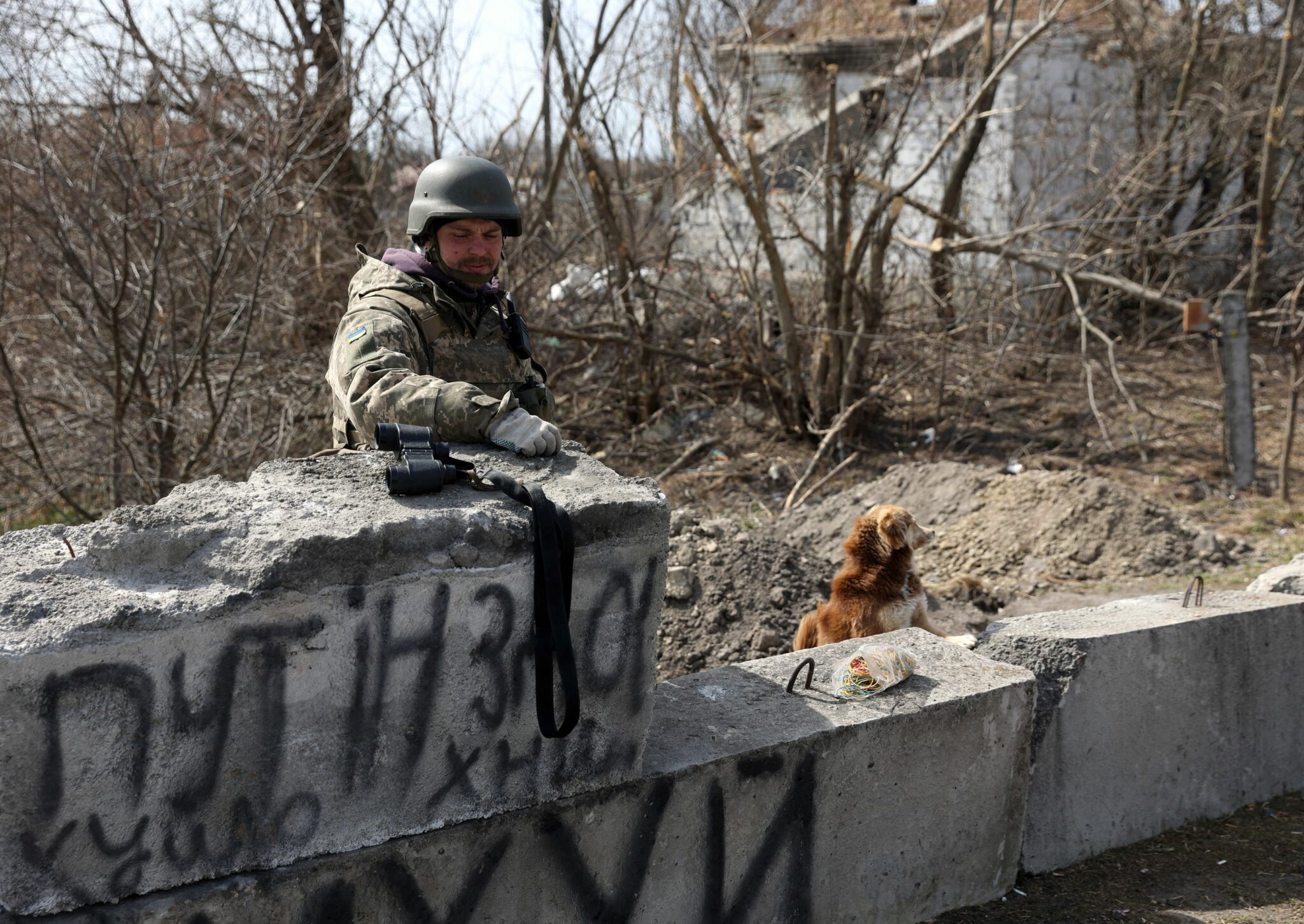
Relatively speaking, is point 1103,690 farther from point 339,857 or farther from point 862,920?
point 339,857

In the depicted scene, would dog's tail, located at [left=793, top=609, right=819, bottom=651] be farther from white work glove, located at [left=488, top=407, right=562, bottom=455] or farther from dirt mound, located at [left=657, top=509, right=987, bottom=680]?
white work glove, located at [left=488, top=407, right=562, bottom=455]

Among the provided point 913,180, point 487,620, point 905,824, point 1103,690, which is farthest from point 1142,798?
point 913,180

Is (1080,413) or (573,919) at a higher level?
(1080,413)

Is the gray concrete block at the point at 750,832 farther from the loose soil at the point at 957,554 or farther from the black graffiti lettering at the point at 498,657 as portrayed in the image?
the loose soil at the point at 957,554

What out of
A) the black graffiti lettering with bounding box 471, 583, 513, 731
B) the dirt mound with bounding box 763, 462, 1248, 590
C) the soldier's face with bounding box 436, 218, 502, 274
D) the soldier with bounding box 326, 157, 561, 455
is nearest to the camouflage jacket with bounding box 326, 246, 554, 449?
the soldier with bounding box 326, 157, 561, 455

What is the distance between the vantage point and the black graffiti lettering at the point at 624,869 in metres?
2.77

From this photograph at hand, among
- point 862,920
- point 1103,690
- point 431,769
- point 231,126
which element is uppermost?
point 231,126

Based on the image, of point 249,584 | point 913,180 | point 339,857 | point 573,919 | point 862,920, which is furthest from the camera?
point 913,180

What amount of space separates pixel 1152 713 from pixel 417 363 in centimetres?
268

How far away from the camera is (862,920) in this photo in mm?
3262

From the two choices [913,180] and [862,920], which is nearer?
[862,920]

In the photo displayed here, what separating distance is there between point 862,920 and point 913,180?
19.8 ft

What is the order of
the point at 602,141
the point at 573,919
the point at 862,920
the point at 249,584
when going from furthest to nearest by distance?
the point at 602,141 < the point at 862,920 < the point at 573,919 < the point at 249,584

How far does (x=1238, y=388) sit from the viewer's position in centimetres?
854
